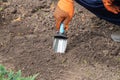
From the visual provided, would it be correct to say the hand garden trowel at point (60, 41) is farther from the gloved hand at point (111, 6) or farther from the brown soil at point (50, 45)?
the gloved hand at point (111, 6)

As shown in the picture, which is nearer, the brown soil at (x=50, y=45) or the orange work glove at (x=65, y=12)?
the brown soil at (x=50, y=45)

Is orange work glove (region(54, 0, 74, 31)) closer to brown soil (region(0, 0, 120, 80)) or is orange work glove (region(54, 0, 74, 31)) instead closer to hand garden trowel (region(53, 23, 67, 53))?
hand garden trowel (region(53, 23, 67, 53))

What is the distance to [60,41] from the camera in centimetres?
266

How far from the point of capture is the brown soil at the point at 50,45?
2.50m

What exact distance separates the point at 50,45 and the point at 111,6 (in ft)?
1.95

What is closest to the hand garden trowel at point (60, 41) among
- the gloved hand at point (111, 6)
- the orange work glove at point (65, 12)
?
the orange work glove at point (65, 12)

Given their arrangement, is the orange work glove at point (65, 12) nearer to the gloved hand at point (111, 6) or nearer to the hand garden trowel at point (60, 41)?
the hand garden trowel at point (60, 41)

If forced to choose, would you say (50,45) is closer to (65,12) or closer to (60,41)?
(60,41)

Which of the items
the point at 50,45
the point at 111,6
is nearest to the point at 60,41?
the point at 50,45

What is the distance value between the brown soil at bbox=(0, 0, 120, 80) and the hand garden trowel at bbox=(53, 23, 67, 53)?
0.17ft

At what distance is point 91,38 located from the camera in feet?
9.50

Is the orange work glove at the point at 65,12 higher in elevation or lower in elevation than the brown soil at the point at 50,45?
higher

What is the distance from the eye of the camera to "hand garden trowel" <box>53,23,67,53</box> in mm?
2660

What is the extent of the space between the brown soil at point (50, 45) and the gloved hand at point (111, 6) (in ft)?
1.09
